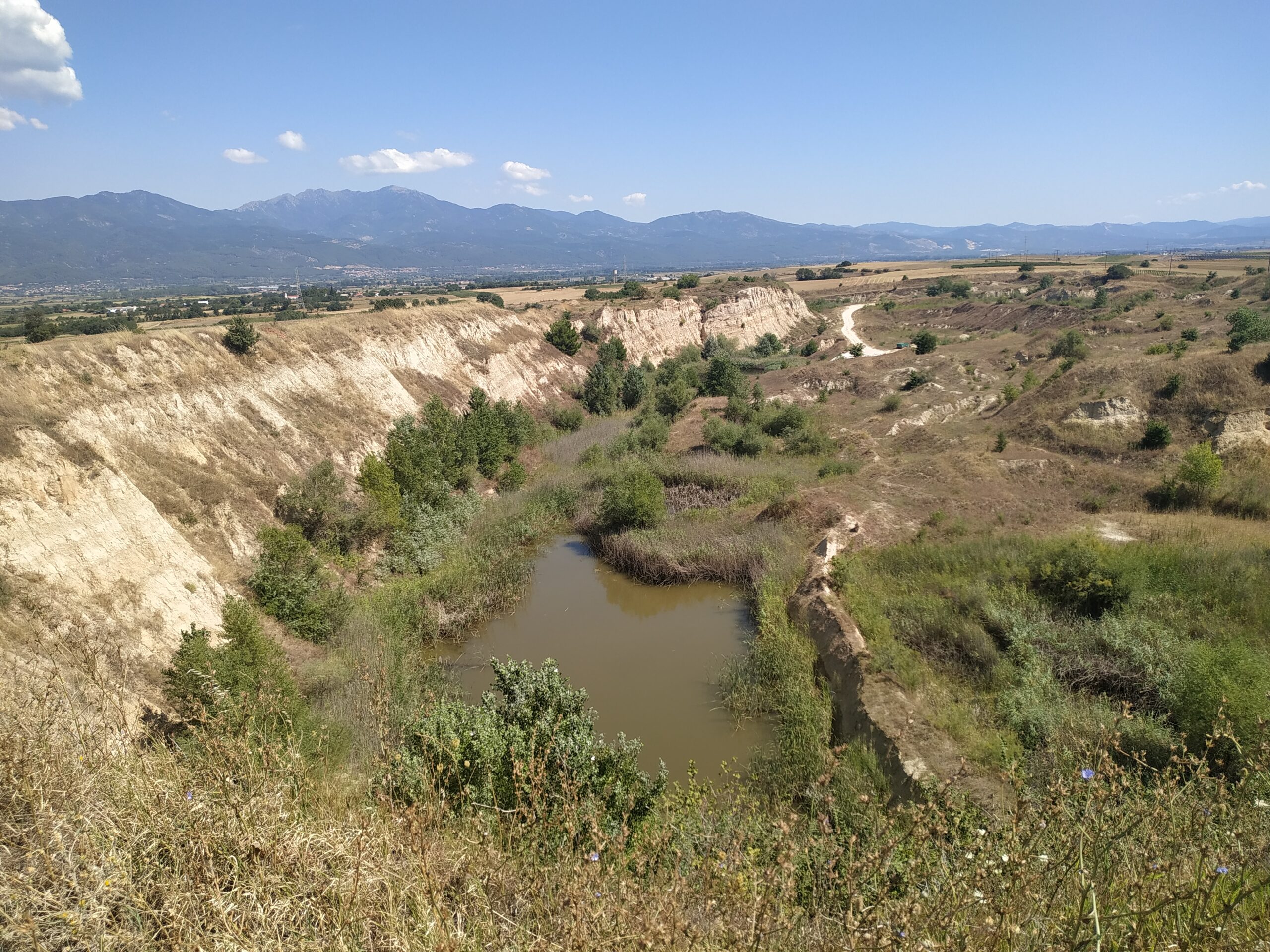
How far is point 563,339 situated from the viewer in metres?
46.3

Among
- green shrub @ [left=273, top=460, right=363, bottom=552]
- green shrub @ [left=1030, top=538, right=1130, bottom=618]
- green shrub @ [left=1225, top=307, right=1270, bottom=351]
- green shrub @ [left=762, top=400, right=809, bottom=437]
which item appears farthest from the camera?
green shrub @ [left=762, top=400, right=809, bottom=437]

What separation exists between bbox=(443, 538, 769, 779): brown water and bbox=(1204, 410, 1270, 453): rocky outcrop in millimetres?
18014

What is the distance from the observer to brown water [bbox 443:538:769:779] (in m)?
12.4

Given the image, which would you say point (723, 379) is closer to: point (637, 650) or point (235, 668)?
point (637, 650)

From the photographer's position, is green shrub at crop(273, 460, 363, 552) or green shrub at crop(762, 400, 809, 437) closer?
green shrub at crop(273, 460, 363, 552)

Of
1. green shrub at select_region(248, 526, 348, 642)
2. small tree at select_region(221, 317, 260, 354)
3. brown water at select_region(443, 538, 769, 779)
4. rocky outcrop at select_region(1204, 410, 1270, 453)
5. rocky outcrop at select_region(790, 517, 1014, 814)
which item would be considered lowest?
brown water at select_region(443, 538, 769, 779)

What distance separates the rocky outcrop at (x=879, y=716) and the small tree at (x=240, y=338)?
2305cm

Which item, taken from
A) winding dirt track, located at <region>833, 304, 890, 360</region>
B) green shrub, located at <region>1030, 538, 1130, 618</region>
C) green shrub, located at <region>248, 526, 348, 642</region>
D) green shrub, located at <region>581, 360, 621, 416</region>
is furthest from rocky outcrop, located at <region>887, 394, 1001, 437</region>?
green shrub, located at <region>248, 526, 348, 642</region>

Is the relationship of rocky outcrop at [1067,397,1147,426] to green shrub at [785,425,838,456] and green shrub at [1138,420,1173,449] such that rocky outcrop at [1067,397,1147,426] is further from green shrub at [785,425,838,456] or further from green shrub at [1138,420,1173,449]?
green shrub at [785,425,838,456]

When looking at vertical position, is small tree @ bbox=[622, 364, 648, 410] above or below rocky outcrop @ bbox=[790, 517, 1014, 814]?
above

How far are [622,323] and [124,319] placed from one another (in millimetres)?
32693

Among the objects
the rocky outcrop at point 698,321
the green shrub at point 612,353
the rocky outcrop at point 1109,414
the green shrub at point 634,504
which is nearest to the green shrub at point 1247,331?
the rocky outcrop at point 1109,414

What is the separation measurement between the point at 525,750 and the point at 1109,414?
Result: 26.5m

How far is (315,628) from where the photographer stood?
1467 cm
